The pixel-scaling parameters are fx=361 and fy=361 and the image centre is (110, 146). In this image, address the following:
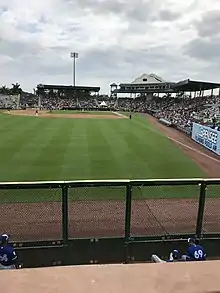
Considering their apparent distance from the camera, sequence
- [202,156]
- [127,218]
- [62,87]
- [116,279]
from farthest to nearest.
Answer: [62,87], [202,156], [127,218], [116,279]

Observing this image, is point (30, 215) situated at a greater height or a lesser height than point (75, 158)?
greater

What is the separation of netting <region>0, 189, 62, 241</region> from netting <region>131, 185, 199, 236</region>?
1434 mm

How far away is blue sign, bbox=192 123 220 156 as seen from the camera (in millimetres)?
22344

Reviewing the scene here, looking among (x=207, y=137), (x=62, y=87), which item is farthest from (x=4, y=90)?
(x=207, y=137)

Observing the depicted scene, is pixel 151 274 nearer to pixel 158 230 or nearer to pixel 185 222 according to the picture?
pixel 158 230

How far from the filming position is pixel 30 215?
698 cm

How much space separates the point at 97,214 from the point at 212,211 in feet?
7.77

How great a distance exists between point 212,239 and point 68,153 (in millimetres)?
13899

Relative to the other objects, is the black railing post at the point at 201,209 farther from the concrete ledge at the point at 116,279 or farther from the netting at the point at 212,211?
the concrete ledge at the point at 116,279

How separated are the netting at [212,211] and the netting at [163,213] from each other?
21cm

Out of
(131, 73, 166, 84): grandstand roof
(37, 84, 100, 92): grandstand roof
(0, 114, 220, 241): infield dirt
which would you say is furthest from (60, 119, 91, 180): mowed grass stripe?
(131, 73, 166, 84): grandstand roof

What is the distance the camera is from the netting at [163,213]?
6914mm

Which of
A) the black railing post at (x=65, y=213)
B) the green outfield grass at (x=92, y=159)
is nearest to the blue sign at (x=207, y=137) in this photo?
the green outfield grass at (x=92, y=159)

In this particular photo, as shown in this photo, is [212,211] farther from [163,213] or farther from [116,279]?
[116,279]
